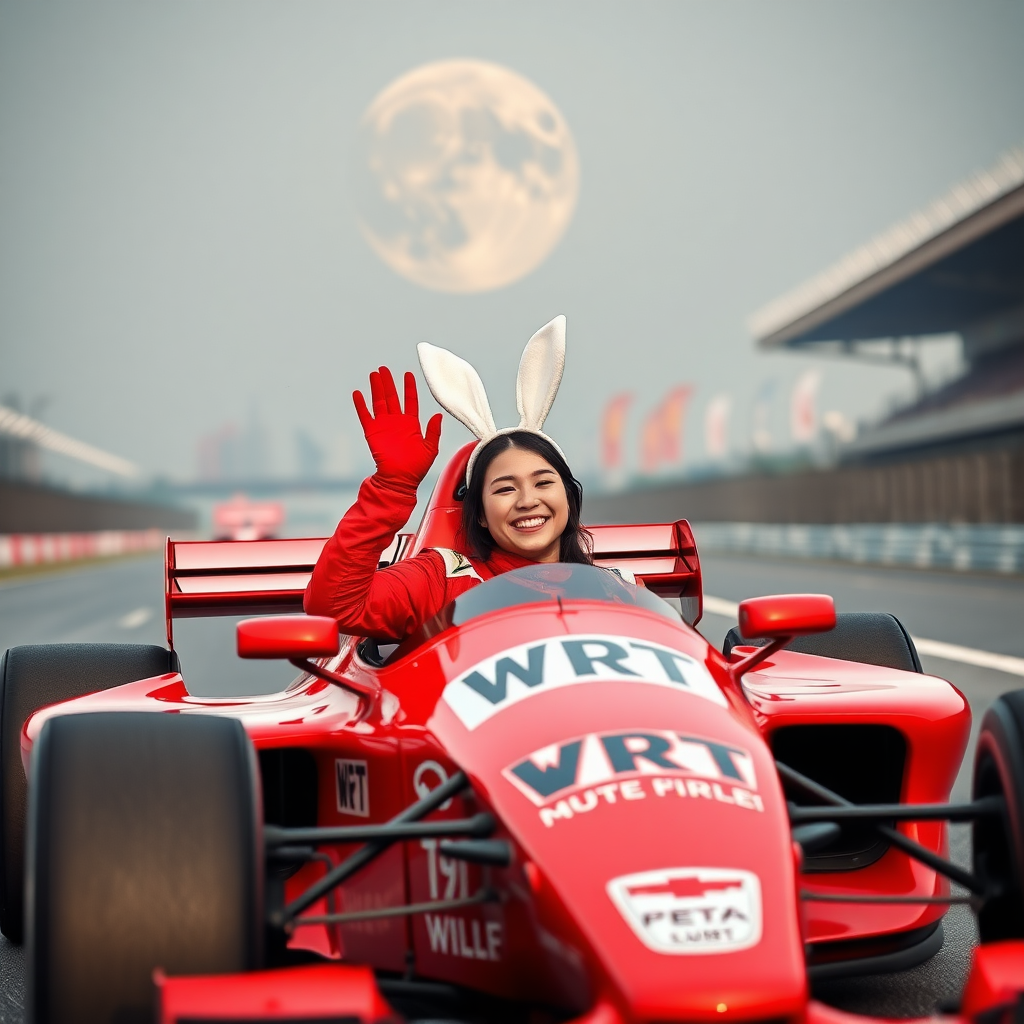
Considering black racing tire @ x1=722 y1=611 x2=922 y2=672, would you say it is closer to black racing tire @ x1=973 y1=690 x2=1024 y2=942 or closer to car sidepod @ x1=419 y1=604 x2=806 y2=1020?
car sidepod @ x1=419 y1=604 x2=806 y2=1020

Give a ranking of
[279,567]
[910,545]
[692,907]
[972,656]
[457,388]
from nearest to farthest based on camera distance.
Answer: [692,907], [457,388], [279,567], [972,656], [910,545]

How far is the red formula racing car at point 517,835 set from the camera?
2.13 meters

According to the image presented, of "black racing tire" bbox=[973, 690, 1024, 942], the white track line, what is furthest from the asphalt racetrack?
"black racing tire" bbox=[973, 690, 1024, 942]

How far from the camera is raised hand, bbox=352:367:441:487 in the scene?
3529mm

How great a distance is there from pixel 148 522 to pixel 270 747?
63.7 meters

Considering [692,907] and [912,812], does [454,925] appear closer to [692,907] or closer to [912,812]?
[692,907]

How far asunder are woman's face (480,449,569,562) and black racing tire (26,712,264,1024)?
5.33 ft

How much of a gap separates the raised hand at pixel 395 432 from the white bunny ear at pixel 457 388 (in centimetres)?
75

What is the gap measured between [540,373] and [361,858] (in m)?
2.44

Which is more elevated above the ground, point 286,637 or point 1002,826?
point 286,637

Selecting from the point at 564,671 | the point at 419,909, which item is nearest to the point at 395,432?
the point at 564,671

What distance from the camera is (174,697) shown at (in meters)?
3.71

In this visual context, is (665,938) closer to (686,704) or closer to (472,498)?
(686,704)

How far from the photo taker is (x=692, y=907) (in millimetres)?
2129
